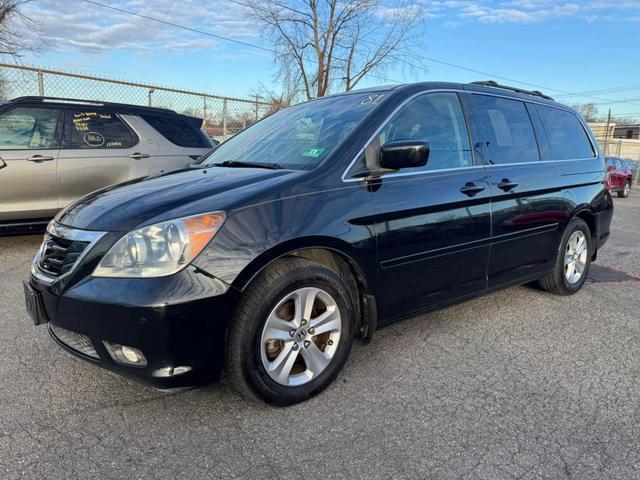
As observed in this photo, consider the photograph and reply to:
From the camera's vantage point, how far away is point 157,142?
6.40m

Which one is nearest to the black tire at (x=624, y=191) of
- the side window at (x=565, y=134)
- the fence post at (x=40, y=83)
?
the side window at (x=565, y=134)

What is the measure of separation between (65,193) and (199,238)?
171 inches

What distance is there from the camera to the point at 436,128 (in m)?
3.44

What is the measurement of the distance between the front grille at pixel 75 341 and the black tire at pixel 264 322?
68 cm

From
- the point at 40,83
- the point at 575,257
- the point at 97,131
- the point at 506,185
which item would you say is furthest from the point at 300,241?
the point at 40,83

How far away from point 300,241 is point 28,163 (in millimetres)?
4534

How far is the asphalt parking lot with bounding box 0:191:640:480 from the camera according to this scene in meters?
2.16

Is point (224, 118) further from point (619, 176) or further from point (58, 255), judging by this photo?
point (619, 176)

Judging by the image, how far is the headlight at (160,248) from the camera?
227cm

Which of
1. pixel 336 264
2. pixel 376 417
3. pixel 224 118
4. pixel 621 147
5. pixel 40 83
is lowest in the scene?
pixel 376 417

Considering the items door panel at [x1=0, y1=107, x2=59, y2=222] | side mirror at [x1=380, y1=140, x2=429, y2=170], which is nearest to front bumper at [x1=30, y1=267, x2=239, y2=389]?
side mirror at [x1=380, y1=140, x2=429, y2=170]

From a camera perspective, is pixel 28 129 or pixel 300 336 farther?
pixel 28 129

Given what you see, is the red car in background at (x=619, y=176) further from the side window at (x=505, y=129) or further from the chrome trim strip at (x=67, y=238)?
the chrome trim strip at (x=67, y=238)

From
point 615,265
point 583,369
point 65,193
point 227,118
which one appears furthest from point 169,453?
point 227,118
